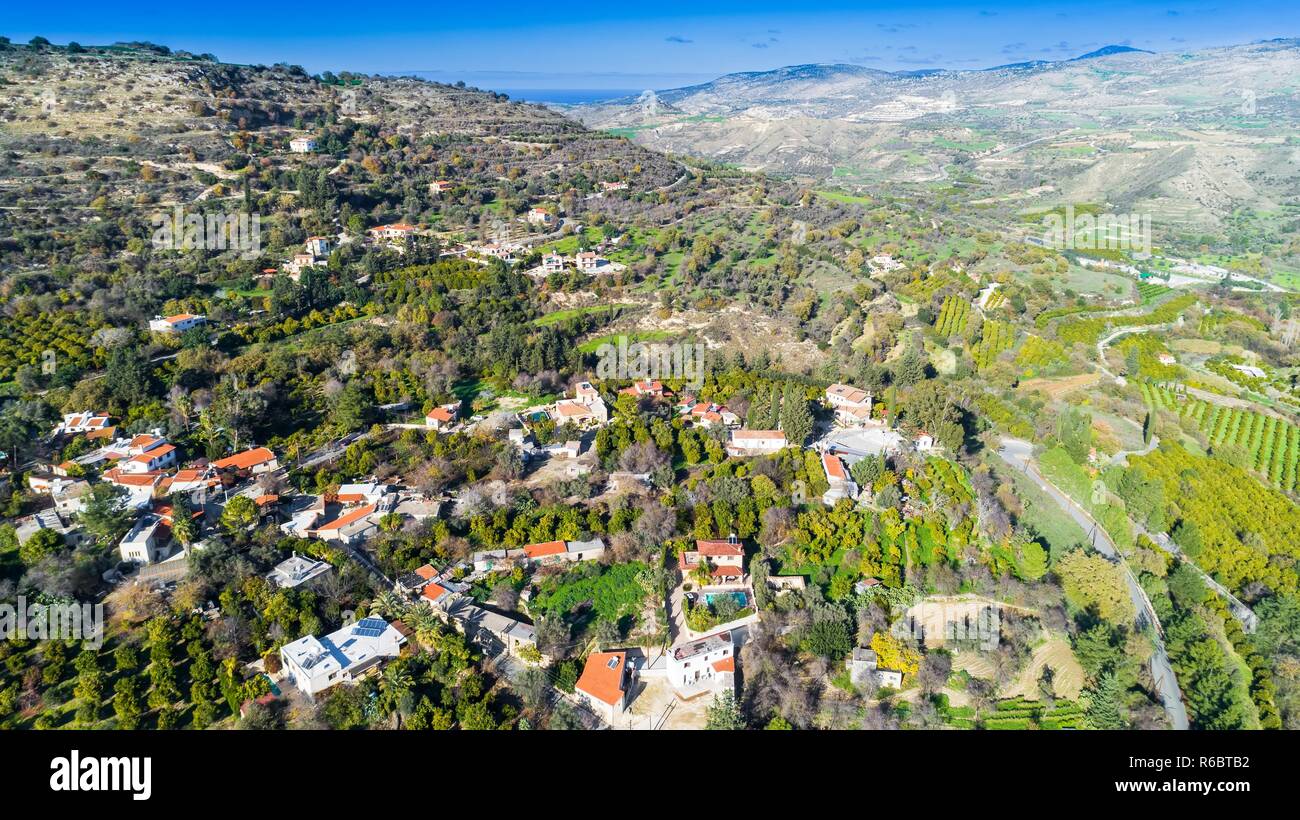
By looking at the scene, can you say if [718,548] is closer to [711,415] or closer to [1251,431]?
[711,415]

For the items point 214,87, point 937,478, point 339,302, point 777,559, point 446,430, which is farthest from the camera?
point 214,87

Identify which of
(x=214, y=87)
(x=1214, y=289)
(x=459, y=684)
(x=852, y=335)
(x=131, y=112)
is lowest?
(x=459, y=684)

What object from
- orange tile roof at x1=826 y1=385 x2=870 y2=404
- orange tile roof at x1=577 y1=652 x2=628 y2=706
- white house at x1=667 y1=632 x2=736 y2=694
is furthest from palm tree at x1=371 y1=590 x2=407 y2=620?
orange tile roof at x1=826 y1=385 x2=870 y2=404

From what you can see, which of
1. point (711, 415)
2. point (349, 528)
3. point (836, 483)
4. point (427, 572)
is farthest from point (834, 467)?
point (349, 528)

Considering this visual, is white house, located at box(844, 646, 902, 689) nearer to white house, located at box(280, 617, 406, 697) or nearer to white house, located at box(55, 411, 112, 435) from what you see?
white house, located at box(280, 617, 406, 697)

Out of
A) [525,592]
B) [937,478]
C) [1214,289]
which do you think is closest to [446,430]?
[525,592]

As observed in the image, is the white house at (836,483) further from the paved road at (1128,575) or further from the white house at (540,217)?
the white house at (540,217)

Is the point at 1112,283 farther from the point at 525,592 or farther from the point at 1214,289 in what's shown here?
the point at 525,592

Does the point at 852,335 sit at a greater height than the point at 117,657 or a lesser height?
greater
